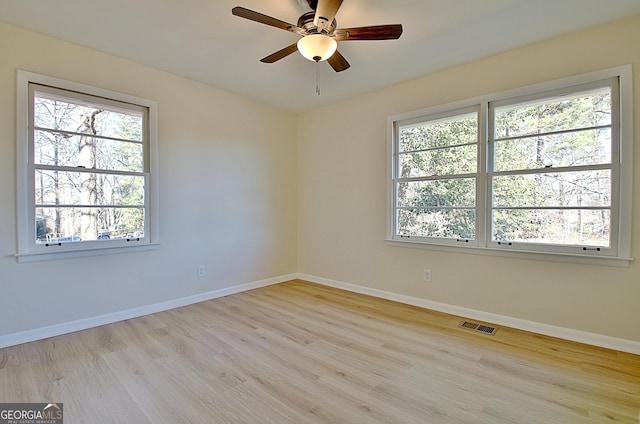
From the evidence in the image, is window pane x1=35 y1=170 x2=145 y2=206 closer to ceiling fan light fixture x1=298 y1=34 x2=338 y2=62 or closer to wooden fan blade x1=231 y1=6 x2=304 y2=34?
wooden fan blade x1=231 y1=6 x2=304 y2=34

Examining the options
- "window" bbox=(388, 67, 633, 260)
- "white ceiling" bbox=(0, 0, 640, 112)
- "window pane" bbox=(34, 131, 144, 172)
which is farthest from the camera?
"window pane" bbox=(34, 131, 144, 172)

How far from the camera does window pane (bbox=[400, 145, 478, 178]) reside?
10.6 feet

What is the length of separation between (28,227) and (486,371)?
3867 mm

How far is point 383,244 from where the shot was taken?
3.89 metres

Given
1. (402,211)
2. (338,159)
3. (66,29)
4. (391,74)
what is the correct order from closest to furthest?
(66,29) → (391,74) → (402,211) → (338,159)

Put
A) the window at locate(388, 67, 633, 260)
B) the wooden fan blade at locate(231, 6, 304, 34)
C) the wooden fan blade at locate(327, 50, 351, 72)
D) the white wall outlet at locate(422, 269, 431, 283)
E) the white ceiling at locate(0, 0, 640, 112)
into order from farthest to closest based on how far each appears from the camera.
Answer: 1. the white wall outlet at locate(422, 269, 431, 283)
2. the window at locate(388, 67, 633, 260)
3. the wooden fan blade at locate(327, 50, 351, 72)
4. the white ceiling at locate(0, 0, 640, 112)
5. the wooden fan blade at locate(231, 6, 304, 34)

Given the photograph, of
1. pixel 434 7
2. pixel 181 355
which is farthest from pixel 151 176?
pixel 434 7

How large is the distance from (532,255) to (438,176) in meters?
1.21

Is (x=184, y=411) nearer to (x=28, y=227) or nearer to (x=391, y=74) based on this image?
(x=28, y=227)

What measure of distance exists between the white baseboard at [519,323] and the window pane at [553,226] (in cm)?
77

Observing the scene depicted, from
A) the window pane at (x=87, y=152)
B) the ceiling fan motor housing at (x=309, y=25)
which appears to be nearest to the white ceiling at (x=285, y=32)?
the ceiling fan motor housing at (x=309, y=25)

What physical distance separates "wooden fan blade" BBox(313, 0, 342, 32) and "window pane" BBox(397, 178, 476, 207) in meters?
2.15

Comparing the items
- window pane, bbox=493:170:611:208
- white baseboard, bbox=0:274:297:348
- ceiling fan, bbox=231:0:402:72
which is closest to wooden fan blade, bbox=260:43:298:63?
ceiling fan, bbox=231:0:402:72

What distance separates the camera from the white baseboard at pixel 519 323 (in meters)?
2.46
